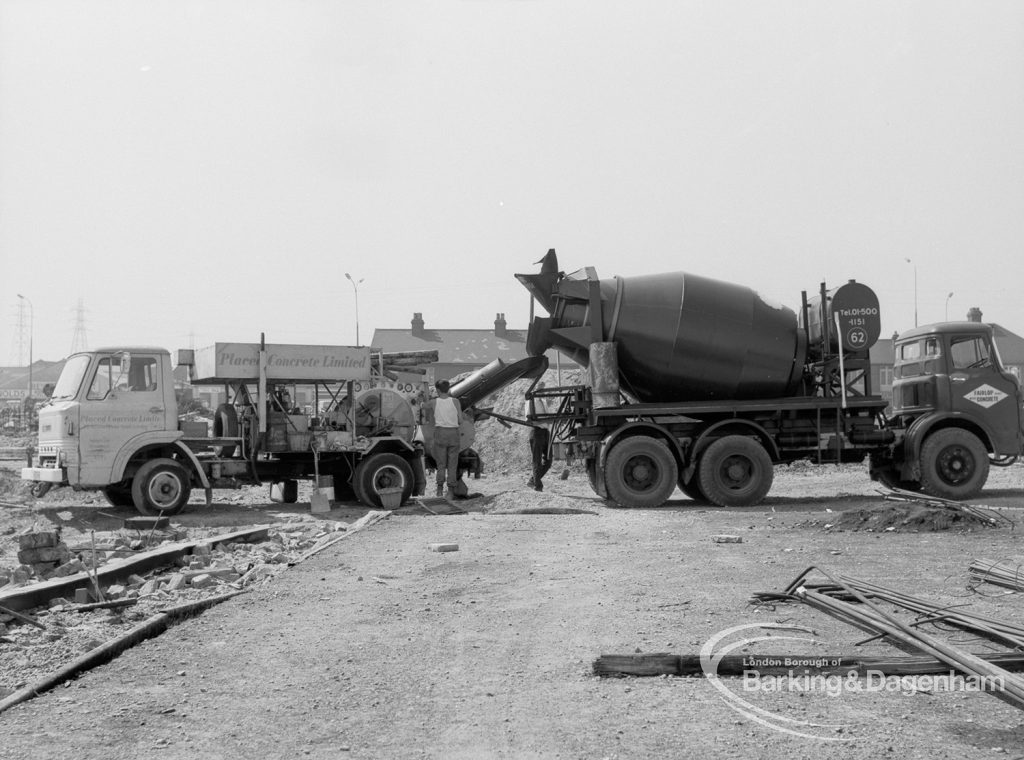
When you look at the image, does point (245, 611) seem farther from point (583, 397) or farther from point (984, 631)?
point (583, 397)

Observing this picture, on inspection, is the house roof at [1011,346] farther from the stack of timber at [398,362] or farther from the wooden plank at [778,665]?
the wooden plank at [778,665]

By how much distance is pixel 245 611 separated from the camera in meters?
6.73

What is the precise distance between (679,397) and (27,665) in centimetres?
1053

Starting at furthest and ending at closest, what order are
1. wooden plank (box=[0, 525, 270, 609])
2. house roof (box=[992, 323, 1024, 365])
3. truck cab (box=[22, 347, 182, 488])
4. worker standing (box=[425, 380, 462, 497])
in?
house roof (box=[992, 323, 1024, 365])
worker standing (box=[425, 380, 462, 497])
truck cab (box=[22, 347, 182, 488])
wooden plank (box=[0, 525, 270, 609])

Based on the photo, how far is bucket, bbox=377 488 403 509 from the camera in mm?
15188

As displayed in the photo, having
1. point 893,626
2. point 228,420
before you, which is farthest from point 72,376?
point 893,626

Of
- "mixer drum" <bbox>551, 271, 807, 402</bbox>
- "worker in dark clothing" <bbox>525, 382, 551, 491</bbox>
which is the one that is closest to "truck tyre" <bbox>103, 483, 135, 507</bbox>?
"worker in dark clothing" <bbox>525, 382, 551, 491</bbox>

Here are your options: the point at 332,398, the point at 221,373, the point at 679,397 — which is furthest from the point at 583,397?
the point at 221,373

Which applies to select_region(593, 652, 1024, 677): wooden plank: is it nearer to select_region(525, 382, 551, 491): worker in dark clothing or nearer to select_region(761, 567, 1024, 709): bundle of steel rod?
select_region(761, 567, 1024, 709): bundle of steel rod

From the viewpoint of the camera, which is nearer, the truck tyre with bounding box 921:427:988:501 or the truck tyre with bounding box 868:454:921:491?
the truck tyre with bounding box 921:427:988:501

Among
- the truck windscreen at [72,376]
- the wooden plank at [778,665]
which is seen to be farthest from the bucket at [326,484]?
the wooden plank at [778,665]

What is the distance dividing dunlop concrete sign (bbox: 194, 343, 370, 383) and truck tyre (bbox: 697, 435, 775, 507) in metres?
5.55

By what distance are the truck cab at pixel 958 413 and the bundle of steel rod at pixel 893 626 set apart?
8708mm

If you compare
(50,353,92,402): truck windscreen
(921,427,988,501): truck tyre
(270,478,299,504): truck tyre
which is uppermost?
(50,353,92,402): truck windscreen
